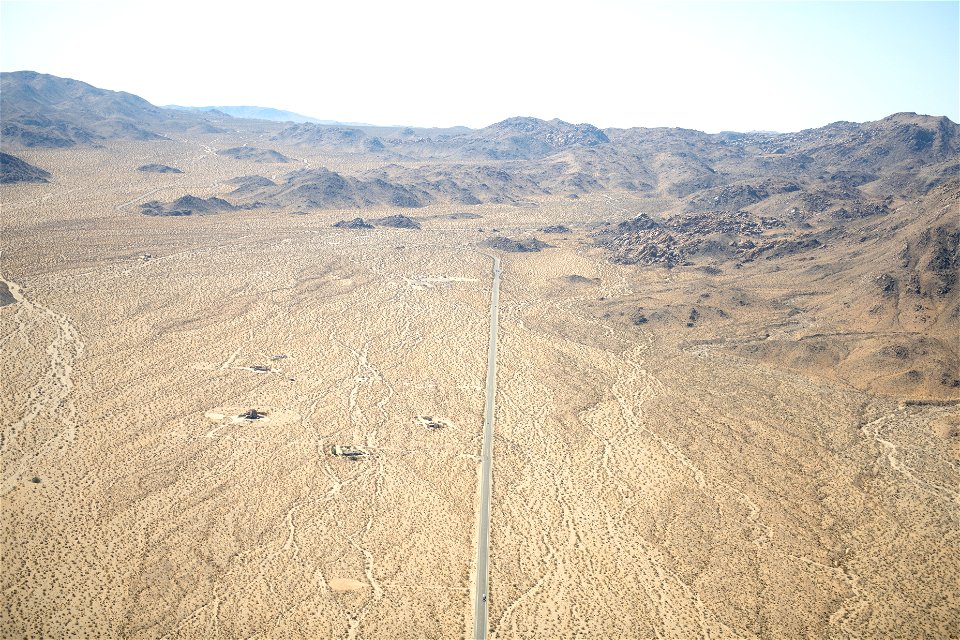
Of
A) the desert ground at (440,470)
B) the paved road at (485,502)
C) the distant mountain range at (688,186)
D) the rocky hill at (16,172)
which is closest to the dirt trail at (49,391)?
the desert ground at (440,470)

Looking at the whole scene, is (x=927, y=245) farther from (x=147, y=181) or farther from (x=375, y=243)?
(x=147, y=181)

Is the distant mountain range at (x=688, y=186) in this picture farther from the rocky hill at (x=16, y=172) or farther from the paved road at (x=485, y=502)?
the paved road at (x=485, y=502)

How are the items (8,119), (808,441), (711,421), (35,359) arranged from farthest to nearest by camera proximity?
1. (8,119)
2. (35,359)
3. (711,421)
4. (808,441)

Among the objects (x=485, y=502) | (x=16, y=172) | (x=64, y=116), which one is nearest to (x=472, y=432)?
(x=485, y=502)

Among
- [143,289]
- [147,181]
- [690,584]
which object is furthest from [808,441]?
[147,181]

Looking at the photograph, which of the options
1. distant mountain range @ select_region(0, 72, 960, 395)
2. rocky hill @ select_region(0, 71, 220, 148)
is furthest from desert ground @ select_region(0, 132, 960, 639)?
rocky hill @ select_region(0, 71, 220, 148)
